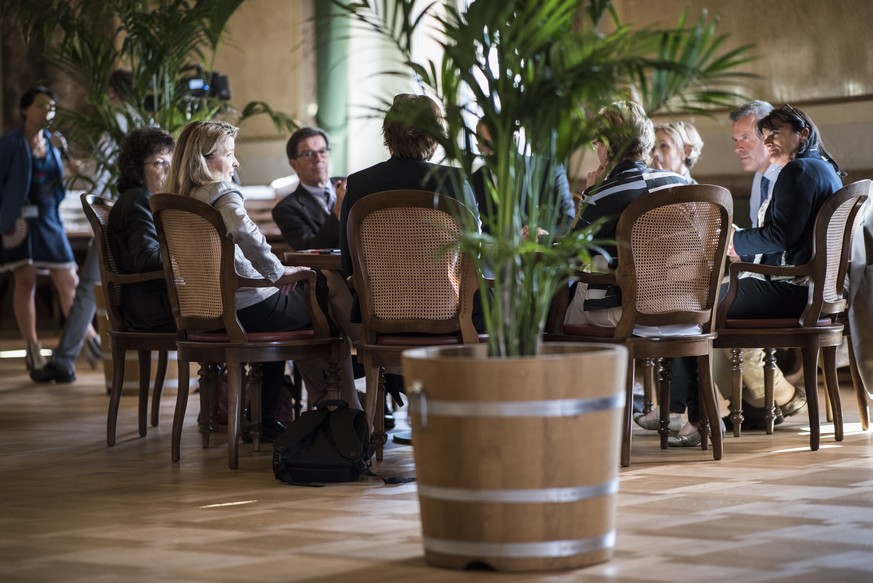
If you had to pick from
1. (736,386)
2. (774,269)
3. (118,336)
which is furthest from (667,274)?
(118,336)

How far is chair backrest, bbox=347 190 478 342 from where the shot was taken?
3977 mm

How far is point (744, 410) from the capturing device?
17.2ft

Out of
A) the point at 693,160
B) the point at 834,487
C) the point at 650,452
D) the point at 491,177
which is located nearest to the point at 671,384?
the point at 650,452

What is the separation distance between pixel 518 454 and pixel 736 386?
2408mm

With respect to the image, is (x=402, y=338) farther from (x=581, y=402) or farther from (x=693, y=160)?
(x=693, y=160)

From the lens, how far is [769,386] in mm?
4941


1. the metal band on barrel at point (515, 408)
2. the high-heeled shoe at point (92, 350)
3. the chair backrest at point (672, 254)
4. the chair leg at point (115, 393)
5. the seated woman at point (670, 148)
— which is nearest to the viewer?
the metal band on barrel at point (515, 408)

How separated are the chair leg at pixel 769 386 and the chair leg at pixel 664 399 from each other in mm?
480

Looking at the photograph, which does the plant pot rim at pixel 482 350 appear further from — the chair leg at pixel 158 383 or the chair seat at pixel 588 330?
the chair leg at pixel 158 383

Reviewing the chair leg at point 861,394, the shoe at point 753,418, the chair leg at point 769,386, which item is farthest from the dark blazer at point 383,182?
A: the chair leg at point 861,394

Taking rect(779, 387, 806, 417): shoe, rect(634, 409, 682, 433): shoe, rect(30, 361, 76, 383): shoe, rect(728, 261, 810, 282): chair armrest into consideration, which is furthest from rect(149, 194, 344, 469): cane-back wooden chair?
rect(30, 361, 76, 383): shoe

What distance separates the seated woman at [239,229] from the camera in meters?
4.46

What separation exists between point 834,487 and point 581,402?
54.7 inches

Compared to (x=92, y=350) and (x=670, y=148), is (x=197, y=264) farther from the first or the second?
(x=92, y=350)
